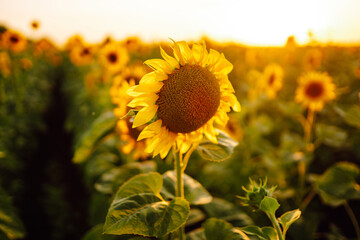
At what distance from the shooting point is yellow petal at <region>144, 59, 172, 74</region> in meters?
1.16

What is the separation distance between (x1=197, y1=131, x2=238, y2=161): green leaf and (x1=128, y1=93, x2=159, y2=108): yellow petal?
344mm

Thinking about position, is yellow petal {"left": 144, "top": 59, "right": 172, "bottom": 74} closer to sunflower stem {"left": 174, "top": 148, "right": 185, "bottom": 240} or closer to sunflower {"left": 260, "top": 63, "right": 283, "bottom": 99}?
sunflower stem {"left": 174, "top": 148, "right": 185, "bottom": 240}

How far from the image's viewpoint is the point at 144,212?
1.12 meters

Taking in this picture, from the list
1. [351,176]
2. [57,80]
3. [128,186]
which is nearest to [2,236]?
[128,186]

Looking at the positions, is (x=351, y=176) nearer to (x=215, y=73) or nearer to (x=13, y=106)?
(x=215, y=73)

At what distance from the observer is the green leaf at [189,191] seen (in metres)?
1.43

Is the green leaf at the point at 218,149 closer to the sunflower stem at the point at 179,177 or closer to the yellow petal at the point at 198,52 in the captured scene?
the sunflower stem at the point at 179,177

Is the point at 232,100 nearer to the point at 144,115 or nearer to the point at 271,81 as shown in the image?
the point at 144,115

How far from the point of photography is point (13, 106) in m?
5.82

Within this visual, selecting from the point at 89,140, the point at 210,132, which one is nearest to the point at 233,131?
the point at 89,140

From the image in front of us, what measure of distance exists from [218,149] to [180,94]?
335 mm

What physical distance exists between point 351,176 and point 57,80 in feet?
46.1

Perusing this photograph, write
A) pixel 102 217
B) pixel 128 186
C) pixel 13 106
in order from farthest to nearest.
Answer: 1. pixel 13 106
2. pixel 102 217
3. pixel 128 186

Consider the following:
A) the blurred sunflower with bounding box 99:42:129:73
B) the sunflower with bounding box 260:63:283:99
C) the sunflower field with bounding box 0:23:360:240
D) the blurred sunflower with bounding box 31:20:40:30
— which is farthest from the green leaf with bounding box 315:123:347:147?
the blurred sunflower with bounding box 31:20:40:30
